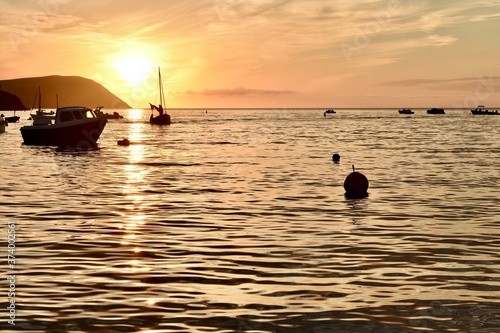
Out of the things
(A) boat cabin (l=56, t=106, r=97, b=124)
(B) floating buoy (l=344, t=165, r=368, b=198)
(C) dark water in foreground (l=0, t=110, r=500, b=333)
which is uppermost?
(A) boat cabin (l=56, t=106, r=97, b=124)

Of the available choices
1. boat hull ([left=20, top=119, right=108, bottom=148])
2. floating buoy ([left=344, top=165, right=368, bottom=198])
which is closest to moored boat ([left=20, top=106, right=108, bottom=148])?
boat hull ([left=20, top=119, right=108, bottom=148])

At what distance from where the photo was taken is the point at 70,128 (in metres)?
67.9

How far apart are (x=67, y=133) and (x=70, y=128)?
581 mm

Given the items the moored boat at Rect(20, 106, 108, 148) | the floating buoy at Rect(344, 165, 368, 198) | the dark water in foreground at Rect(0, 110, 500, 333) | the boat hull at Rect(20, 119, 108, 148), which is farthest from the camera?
the boat hull at Rect(20, 119, 108, 148)

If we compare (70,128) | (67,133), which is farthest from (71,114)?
(67,133)

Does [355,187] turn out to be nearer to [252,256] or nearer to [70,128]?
[252,256]

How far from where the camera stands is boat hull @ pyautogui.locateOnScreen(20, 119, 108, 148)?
2682 inches

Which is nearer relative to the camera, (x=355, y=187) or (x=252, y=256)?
(x=252, y=256)

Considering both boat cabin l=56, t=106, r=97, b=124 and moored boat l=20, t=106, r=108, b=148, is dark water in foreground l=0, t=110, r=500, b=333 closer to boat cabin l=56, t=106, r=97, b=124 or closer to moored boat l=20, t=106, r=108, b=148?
moored boat l=20, t=106, r=108, b=148

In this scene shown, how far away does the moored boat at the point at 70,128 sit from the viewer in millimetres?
68000

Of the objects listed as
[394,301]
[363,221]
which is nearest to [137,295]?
[394,301]

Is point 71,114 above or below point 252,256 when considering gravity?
above

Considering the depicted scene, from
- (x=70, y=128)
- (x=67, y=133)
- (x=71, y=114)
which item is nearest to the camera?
(x=70, y=128)

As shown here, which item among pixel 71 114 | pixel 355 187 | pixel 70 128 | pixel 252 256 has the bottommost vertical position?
pixel 252 256
